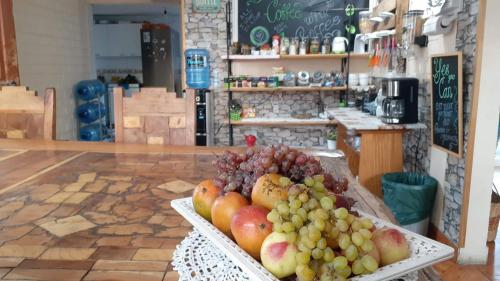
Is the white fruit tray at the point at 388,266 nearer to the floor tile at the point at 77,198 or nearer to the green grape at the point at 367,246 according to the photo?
the green grape at the point at 367,246

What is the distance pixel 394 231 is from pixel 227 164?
35cm

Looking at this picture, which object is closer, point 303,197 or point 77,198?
point 303,197

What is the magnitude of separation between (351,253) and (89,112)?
508cm

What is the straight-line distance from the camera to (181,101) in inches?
76.0

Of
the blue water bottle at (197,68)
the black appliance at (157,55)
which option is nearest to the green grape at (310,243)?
the blue water bottle at (197,68)

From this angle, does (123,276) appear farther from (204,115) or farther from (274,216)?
(204,115)

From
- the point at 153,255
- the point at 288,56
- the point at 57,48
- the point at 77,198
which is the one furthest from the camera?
the point at 57,48

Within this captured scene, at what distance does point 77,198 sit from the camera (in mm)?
1095

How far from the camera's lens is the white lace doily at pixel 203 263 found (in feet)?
2.10

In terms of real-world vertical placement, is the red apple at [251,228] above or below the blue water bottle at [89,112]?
above

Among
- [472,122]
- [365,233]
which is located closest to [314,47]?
[472,122]

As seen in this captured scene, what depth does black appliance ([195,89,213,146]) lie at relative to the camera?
4379 mm

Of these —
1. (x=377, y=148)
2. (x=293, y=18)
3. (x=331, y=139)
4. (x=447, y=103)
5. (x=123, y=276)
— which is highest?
(x=293, y=18)

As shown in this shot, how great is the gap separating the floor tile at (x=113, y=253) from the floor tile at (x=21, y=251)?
116 mm
